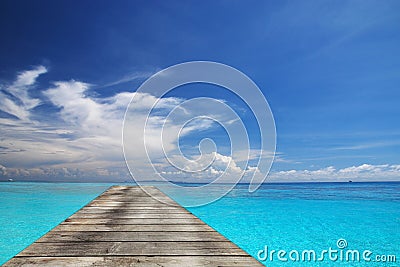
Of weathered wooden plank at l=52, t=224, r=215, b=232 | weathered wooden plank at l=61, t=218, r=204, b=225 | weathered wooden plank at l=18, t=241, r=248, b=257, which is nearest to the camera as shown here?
weathered wooden plank at l=18, t=241, r=248, b=257

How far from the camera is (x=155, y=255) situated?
6.36 feet

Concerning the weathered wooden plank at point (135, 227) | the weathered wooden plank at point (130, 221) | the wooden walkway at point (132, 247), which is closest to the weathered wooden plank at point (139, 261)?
the wooden walkway at point (132, 247)

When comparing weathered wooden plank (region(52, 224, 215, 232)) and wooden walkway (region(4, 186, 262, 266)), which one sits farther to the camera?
weathered wooden plank (region(52, 224, 215, 232))

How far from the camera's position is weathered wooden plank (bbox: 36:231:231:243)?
234 cm

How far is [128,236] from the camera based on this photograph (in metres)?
2.52

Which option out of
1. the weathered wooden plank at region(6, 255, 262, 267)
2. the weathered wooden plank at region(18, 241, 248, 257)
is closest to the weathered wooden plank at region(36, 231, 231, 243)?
the weathered wooden plank at region(18, 241, 248, 257)

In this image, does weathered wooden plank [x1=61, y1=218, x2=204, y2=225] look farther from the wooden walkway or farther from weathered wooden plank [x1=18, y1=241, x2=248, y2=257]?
weathered wooden plank [x1=18, y1=241, x2=248, y2=257]

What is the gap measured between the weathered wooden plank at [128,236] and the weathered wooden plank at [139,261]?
47cm

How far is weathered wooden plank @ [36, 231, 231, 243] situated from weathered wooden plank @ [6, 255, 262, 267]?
1.54ft

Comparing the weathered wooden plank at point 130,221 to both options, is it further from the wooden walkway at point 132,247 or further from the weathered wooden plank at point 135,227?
the weathered wooden plank at point 135,227

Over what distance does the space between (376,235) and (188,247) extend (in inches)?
456

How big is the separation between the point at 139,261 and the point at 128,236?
0.75m

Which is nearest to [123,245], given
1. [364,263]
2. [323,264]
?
[323,264]

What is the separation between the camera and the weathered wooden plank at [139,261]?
1.72 meters
